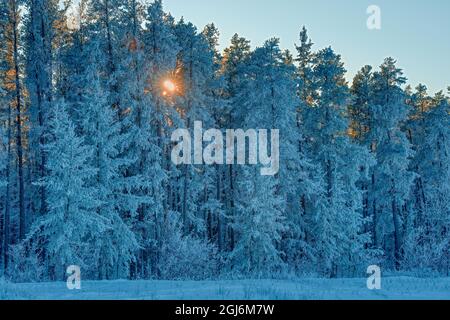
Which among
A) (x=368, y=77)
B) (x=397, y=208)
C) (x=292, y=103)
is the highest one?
(x=368, y=77)

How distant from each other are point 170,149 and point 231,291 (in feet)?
75.6

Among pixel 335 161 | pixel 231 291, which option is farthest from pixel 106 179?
pixel 231 291

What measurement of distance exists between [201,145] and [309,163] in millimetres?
7074

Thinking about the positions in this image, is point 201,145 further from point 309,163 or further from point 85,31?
point 85,31

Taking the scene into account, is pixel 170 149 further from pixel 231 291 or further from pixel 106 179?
pixel 231 291

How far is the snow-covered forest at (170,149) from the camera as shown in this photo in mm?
21438

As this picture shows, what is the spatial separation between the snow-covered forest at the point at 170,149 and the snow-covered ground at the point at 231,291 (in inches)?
390

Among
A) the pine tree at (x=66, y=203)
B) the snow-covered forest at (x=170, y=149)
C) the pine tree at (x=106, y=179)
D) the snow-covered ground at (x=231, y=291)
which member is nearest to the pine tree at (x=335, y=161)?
the snow-covered forest at (x=170, y=149)

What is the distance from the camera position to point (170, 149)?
31.0 m

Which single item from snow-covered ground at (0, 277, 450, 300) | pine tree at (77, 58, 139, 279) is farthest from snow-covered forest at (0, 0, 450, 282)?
snow-covered ground at (0, 277, 450, 300)

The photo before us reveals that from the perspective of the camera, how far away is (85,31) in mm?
26734

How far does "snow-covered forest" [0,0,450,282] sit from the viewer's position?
70.3 ft

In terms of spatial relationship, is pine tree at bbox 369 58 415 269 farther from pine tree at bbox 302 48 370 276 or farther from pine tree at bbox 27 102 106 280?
pine tree at bbox 27 102 106 280

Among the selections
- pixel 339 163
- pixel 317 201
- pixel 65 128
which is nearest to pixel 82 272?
pixel 65 128
